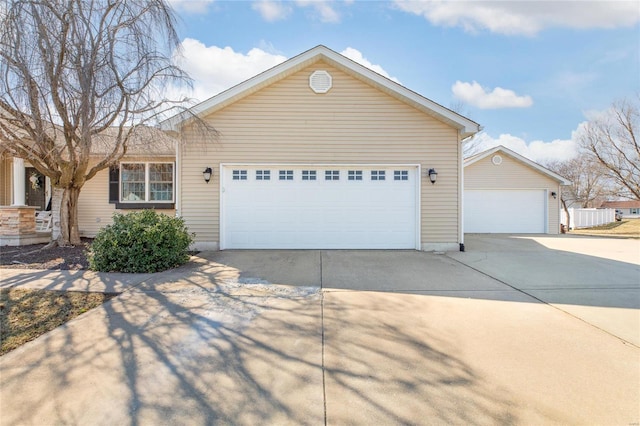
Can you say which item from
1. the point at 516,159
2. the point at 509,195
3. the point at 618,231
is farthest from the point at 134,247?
the point at 618,231

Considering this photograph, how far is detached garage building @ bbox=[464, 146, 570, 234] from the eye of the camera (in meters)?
14.7

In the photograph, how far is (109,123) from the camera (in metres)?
6.92

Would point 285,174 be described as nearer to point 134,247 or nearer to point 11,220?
point 134,247

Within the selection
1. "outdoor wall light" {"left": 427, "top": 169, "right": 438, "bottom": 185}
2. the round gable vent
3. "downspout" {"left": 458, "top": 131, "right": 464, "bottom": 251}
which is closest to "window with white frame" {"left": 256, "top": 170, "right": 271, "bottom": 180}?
the round gable vent

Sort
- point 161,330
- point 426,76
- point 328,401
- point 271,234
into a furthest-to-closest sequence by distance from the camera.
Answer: point 426,76 < point 271,234 < point 161,330 < point 328,401

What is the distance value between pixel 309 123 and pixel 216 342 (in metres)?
6.63

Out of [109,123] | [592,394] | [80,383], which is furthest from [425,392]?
[109,123]

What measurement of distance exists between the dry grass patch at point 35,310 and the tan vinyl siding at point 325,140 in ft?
13.0

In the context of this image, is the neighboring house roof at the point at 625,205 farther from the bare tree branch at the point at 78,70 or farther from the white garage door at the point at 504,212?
the bare tree branch at the point at 78,70

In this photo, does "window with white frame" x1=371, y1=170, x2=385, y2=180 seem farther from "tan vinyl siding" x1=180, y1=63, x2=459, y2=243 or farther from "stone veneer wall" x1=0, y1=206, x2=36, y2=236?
"stone veneer wall" x1=0, y1=206, x2=36, y2=236

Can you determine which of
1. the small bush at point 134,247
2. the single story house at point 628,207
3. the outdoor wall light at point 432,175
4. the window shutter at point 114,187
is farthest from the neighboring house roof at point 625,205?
the window shutter at point 114,187

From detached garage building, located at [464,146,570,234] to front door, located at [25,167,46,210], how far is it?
59.1ft

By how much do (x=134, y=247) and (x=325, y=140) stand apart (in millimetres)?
5332

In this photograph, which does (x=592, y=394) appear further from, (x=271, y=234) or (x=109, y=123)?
(x=109, y=123)
